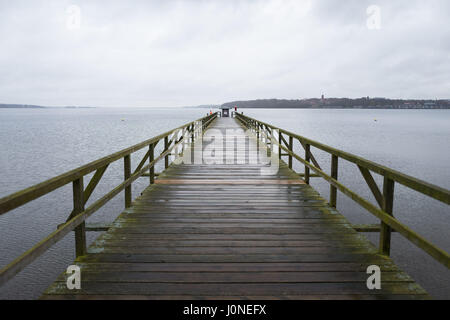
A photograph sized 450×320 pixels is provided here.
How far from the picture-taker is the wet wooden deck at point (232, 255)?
2848 mm

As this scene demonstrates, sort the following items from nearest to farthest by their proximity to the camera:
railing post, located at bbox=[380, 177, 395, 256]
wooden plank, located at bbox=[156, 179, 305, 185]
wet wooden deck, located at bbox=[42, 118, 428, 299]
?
wet wooden deck, located at bbox=[42, 118, 428, 299]
railing post, located at bbox=[380, 177, 395, 256]
wooden plank, located at bbox=[156, 179, 305, 185]

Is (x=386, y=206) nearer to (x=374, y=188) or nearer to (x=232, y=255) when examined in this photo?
(x=374, y=188)

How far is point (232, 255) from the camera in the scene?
3.56 m

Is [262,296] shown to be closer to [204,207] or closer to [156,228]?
[156,228]

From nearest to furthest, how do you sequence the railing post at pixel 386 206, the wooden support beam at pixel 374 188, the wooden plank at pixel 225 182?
the railing post at pixel 386 206 → the wooden support beam at pixel 374 188 → the wooden plank at pixel 225 182

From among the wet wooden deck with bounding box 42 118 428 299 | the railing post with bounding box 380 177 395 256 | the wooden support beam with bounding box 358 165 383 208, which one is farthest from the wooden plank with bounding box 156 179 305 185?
the railing post with bounding box 380 177 395 256

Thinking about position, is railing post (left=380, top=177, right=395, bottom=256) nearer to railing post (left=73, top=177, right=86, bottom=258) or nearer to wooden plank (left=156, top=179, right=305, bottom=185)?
railing post (left=73, top=177, right=86, bottom=258)

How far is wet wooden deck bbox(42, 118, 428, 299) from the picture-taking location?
285cm

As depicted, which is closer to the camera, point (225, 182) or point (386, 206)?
point (386, 206)

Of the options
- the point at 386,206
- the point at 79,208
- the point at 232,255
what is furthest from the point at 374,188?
the point at 79,208

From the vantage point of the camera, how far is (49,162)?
26234 millimetres

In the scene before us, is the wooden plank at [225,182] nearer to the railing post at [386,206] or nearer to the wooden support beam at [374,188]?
the wooden support beam at [374,188]

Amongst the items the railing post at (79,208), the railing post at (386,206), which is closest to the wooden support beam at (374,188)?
the railing post at (386,206)
